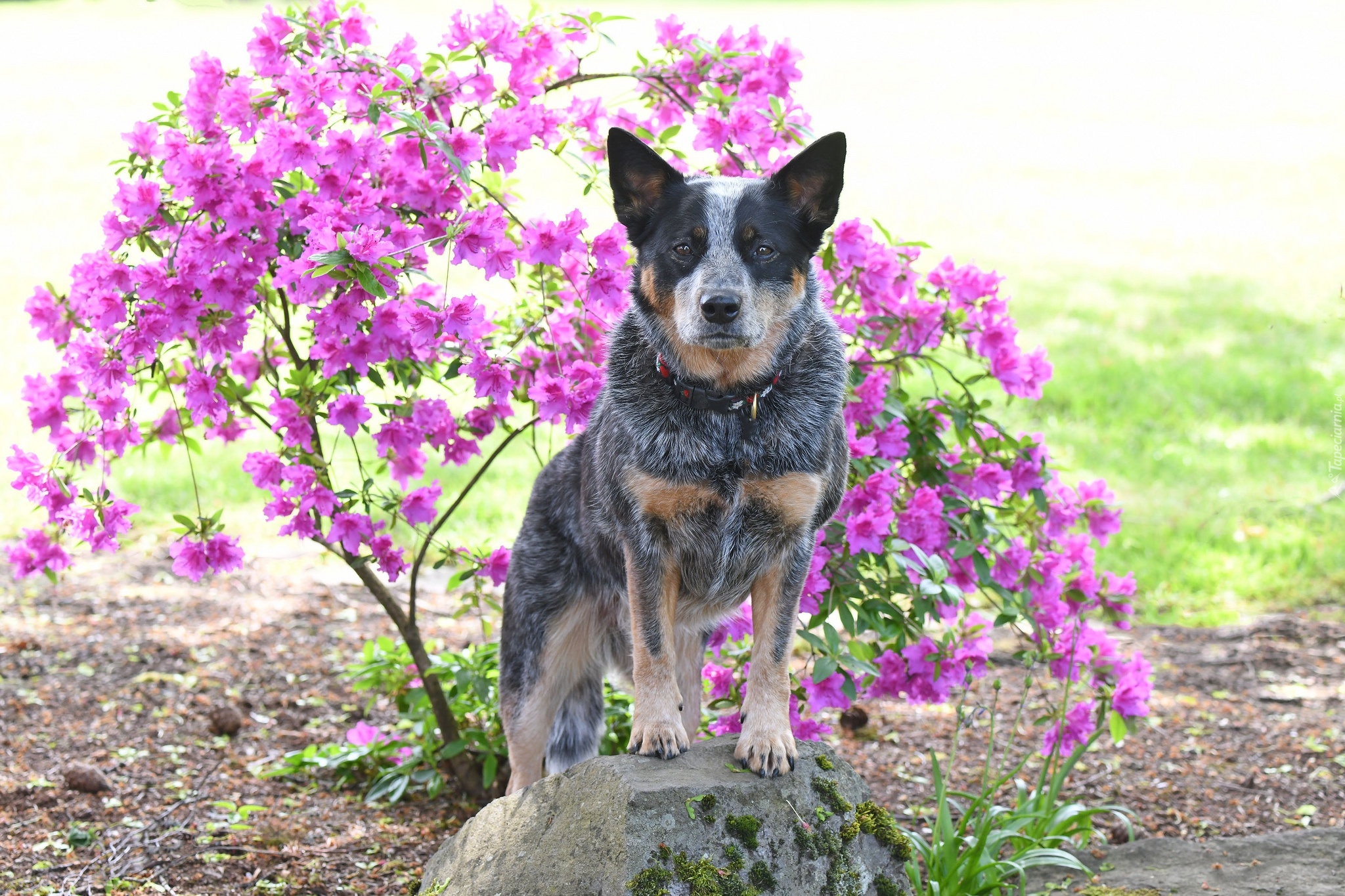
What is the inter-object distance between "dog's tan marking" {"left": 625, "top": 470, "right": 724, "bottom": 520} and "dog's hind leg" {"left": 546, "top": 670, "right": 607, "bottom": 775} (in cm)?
91

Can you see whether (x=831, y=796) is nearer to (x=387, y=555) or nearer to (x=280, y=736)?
(x=387, y=555)

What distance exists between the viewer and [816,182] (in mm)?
3619

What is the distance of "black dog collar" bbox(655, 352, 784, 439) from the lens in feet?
11.6

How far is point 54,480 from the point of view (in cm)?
407

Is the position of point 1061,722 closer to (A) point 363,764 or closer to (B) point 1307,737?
(B) point 1307,737

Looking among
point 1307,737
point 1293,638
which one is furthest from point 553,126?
point 1293,638

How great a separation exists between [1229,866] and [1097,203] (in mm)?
13709

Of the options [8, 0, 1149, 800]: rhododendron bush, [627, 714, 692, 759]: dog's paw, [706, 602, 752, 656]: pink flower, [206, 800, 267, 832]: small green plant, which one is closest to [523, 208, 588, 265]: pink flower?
[8, 0, 1149, 800]: rhododendron bush

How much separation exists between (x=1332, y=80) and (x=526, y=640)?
2437 centimetres

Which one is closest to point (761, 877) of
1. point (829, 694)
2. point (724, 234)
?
point (829, 694)

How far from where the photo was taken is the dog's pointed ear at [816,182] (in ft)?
11.7

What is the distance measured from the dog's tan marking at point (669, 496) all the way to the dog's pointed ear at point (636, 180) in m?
0.73

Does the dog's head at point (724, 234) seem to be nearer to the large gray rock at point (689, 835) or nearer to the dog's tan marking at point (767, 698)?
the dog's tan marking at point (767, 698)

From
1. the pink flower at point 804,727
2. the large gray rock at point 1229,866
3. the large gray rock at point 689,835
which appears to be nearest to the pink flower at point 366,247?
the large gray rock at point 689,835
